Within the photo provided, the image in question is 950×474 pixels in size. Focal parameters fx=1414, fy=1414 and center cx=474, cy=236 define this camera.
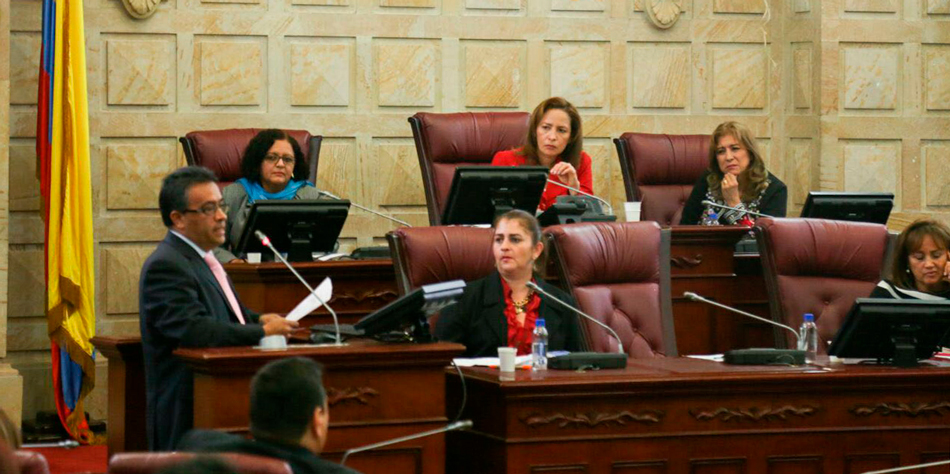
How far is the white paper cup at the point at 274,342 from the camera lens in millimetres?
3814

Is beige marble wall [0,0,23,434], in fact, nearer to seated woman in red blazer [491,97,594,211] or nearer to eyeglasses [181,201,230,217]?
seated woman in red blazer [491,97,594,211]

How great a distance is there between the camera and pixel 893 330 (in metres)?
4.34

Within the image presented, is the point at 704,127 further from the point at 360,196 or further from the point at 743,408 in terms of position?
the point at 743,408

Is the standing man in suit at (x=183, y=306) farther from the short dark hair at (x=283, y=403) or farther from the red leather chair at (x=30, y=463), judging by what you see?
the red leather chair at (x=30, y=463)

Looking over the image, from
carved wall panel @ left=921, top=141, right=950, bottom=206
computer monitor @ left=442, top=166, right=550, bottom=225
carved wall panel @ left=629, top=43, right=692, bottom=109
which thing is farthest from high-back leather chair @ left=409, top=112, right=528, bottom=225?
carved wall panel @ left=921, top=141, right=950, bottom=206

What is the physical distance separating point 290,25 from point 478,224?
2.21 m

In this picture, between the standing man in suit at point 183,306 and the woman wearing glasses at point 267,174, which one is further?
the woman wearing glasses at point 267,174

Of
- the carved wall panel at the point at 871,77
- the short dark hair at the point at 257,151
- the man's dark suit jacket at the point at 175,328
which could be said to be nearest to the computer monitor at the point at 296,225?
the short dark hair at the point at 257,151

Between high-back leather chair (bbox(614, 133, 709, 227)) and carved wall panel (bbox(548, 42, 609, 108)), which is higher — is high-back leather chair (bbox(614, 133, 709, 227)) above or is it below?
below

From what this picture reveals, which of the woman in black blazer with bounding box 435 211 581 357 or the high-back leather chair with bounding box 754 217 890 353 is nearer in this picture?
the woman in black blazer with bounding box 435 211 581 357

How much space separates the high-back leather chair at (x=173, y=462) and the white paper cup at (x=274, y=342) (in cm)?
149

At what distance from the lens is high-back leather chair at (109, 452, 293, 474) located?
2.15 metres

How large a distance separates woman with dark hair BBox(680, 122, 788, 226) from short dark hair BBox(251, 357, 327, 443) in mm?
4083

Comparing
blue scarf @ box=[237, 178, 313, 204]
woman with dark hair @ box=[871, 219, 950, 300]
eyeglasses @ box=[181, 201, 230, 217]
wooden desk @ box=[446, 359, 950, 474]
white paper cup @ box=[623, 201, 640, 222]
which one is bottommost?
wooden desk @ box=[446, 359, 950, 474]
